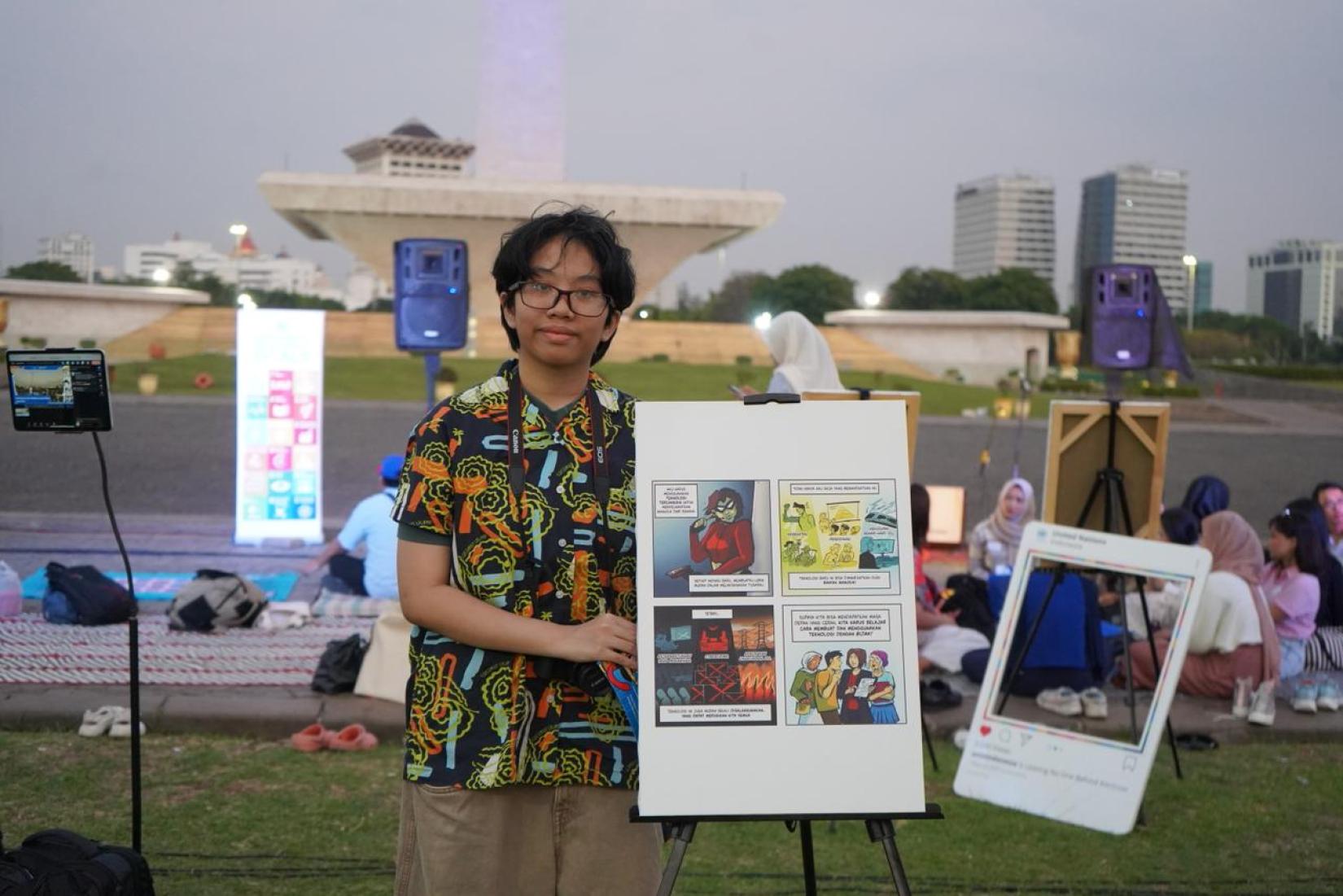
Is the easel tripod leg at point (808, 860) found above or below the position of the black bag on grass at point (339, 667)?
above

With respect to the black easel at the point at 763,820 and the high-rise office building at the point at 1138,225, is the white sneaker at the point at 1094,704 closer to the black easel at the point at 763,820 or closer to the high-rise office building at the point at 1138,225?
the black easel at the point at 763,820

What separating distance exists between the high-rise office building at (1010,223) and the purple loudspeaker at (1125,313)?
106381mm

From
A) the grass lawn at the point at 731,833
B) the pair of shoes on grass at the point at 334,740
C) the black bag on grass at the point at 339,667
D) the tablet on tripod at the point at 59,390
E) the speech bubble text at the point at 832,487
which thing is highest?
the tablet on tripod at the point at 59,390

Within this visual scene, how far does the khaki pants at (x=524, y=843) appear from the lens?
2.27 m

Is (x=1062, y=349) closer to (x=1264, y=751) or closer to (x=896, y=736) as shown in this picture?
(x=1264, y=751)

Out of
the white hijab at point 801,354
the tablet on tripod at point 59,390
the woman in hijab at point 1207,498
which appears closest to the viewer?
the tablet on tripod at point 59,390

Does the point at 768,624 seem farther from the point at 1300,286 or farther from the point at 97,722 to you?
the point at 1300,286

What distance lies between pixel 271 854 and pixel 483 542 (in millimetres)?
2458

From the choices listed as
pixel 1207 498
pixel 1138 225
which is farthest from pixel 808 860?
pixel 1138 225

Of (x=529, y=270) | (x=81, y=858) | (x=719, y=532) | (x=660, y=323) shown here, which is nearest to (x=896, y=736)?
(x=719, y=532)

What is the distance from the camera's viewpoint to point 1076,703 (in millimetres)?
5973

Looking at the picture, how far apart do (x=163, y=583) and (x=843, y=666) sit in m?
7.50

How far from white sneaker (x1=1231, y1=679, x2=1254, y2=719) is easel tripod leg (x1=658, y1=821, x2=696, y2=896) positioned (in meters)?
4.54

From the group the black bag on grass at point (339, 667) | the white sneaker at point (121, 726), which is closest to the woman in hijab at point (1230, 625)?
the black bag on grass at point (339, 667)
